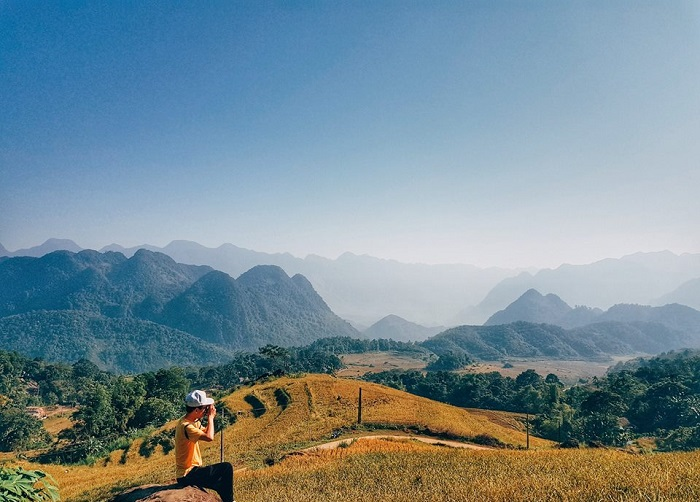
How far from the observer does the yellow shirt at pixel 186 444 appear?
24.2 feet

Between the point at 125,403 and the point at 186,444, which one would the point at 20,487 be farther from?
the point at 125,403

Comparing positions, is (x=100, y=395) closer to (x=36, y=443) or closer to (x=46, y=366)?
(x=36, y=443)

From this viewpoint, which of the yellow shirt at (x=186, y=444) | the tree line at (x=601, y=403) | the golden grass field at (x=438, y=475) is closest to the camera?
the yellow shirt at (x=186, y=444)

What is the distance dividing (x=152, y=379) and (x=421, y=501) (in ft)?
307

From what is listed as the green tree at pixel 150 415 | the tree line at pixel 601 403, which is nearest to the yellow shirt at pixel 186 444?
the tree line at pixel 601 403

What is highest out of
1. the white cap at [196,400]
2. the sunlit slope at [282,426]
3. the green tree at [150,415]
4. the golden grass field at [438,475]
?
the white cap at [196,400]

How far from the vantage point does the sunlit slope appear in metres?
27.8

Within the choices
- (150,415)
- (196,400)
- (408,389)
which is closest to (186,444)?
(196,400)

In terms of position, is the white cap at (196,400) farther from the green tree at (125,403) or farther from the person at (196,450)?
the green tree at (125,403)

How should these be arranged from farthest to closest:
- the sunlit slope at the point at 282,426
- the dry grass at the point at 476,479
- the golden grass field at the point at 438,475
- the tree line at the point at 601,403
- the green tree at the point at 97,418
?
the tree line at the point at 601,403 → the green tree at the point at 97,418 → the sunlit slope at the point at 282,426 → the golden grass field at the point at 438,475 → the dry grass at the point at 476,479

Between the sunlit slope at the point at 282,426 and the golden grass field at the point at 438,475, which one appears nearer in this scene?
the golden grass field at the point at 438,475

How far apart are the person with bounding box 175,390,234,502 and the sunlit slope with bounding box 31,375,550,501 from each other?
57.4 ft

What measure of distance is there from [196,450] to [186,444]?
0.54 metres

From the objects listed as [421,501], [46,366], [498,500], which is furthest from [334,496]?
[46,366]
